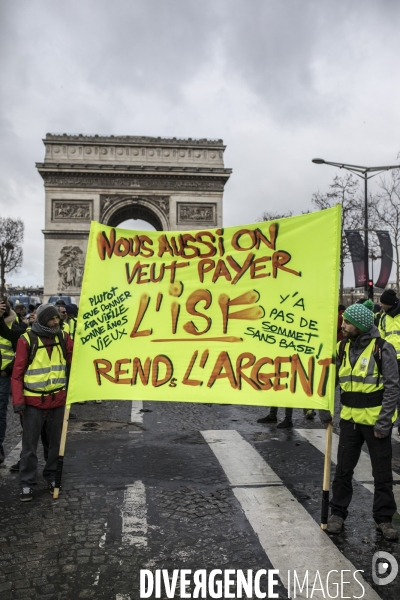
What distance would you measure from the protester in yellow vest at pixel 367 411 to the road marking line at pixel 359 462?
1.95 ft

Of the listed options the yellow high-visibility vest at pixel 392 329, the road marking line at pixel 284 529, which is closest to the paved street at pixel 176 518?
the road marking line at pixel 284 529

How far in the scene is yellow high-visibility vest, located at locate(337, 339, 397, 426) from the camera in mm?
4270

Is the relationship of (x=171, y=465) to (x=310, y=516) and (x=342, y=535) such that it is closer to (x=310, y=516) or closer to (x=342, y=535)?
(x=310, y=516)

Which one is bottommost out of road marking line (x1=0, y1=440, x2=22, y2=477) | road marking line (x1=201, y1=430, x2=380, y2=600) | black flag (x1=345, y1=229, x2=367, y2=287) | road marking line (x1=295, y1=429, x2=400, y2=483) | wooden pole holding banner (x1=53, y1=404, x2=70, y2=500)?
road marking line (x1=0, y1=440, x2=22, y2=477)

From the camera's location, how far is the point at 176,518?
14.6ft

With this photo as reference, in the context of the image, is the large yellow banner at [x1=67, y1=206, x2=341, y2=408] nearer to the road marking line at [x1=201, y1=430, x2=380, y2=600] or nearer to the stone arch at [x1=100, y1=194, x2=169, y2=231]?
the road marking line at [x1=201, y1=430, x2=380, y2=600]

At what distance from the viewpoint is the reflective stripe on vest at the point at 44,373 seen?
5.17m

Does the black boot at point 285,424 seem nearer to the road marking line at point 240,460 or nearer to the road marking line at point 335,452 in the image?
the road marking line at point 335,452

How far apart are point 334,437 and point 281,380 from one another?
3.06 m

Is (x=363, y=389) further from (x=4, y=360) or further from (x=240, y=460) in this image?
(x=4, y=360)

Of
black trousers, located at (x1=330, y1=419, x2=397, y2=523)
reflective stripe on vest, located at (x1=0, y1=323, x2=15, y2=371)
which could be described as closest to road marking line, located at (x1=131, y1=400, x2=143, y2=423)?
reflective stripe on vest, located at (x1=0, y1=323, x2=15, y2=371)

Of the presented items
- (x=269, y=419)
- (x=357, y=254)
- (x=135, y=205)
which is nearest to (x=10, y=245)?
(x=135, y=205)

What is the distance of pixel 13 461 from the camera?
620 cm

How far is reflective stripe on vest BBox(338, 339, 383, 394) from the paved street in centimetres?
102
